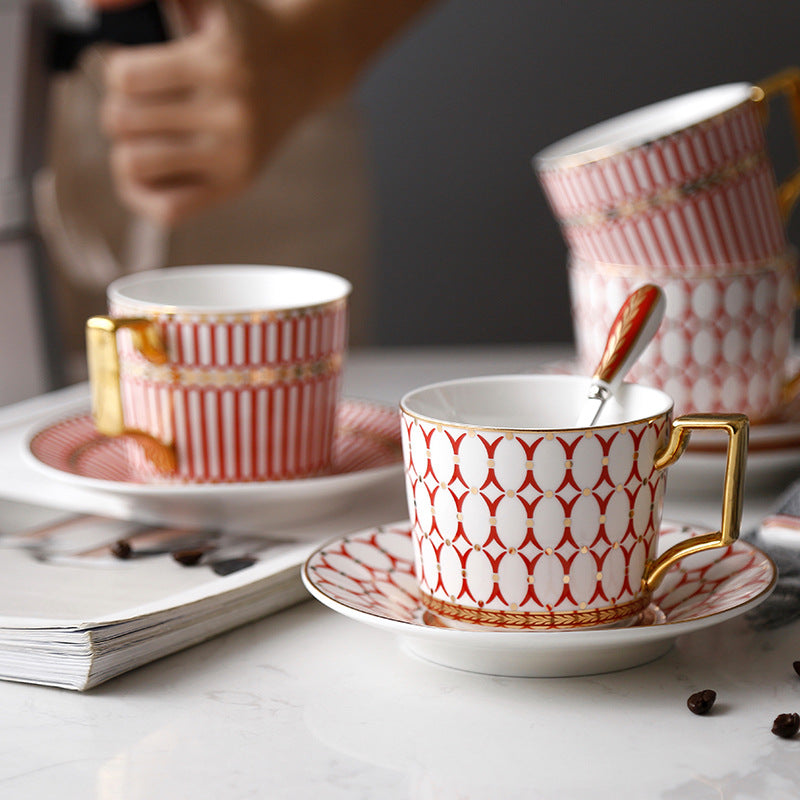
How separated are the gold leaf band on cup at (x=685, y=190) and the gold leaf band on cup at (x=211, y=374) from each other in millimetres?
235

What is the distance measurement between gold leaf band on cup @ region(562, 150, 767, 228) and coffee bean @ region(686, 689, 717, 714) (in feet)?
1.24

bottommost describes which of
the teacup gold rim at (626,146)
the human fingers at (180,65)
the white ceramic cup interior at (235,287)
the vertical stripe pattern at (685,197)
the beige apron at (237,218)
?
the beige apron at (237,218)

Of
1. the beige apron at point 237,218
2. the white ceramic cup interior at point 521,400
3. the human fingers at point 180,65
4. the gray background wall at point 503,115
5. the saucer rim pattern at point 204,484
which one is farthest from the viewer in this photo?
the gray background wall at point 503,115

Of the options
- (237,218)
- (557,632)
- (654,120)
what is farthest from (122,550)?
(237,218)

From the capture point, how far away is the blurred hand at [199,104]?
138 centimetres

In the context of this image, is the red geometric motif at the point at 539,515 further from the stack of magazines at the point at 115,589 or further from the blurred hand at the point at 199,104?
the blurred hand at the point at 199,104

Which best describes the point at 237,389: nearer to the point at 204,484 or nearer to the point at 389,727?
the point at 204,484

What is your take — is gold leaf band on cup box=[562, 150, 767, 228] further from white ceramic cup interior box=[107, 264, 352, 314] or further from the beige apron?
the beige apron

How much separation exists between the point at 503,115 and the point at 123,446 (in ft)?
7.61

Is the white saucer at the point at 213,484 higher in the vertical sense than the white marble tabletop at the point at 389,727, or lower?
higher

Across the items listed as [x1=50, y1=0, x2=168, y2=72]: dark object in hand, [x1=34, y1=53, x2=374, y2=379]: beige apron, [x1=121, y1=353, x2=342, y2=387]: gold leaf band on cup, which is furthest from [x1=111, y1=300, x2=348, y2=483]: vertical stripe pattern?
[x1=34, y1=53, x2=374, y2=379]: beige apron

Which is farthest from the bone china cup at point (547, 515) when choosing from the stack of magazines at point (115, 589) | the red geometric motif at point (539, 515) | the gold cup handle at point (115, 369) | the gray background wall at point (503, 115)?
the gray background wall at point (503, 115)

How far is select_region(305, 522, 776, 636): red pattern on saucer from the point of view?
542 millimetres

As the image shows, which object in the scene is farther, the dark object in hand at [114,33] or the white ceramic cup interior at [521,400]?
the dark object in hand at [114,33]
